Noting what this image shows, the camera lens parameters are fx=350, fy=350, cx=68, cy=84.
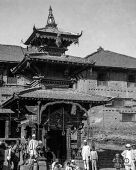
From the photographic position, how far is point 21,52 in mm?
37281

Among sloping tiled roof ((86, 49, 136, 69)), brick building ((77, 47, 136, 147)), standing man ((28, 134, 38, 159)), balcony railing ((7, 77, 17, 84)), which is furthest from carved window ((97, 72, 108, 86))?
standing man ((28, 134, 38, 159))

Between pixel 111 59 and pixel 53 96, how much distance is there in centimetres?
2267

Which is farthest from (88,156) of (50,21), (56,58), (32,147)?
(50,21)

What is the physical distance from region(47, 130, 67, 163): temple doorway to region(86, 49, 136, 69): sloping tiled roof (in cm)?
1832

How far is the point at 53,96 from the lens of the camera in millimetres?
19578

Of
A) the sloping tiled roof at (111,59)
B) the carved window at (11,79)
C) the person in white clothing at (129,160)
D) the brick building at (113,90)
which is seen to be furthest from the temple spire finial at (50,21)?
the sloping tiled roof at (111,59)

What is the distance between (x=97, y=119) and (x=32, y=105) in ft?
64.3

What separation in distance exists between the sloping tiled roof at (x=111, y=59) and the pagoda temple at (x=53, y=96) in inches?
678

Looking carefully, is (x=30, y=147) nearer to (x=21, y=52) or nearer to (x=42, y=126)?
(x=42, y=126)

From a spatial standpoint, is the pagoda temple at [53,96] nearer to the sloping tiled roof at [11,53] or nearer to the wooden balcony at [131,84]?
the sloping tiled roof at [11,53]

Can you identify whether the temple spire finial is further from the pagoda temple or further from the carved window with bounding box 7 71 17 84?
the carved window with bounding box 7 71 17 84

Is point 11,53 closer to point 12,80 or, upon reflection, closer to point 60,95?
point 12,80

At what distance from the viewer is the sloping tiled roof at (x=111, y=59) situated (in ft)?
130

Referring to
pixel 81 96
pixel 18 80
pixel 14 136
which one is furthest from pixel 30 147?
pixel 18 80
